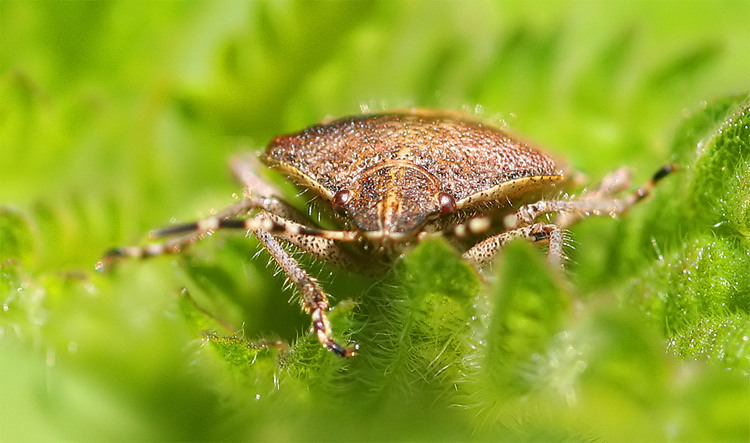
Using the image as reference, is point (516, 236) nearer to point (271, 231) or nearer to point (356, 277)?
point (356, 277)

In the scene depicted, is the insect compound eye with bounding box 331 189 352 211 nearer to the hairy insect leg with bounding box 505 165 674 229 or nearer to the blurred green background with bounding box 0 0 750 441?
the blurred green background with bounding box 0 0 750 441

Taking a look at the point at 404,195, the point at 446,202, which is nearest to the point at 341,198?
the point at 404,195

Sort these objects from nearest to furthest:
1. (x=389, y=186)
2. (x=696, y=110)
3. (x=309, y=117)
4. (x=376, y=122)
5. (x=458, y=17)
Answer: (x=696, y=110), (x=389, y=186), (x=376, y=122), (x=309, y=117), (x=458, y=17)

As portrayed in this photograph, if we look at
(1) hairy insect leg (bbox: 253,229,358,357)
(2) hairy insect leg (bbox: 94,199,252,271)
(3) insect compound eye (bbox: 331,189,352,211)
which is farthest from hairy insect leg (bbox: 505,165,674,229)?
(2) hairy insect leg (bbox: 94,199,252,271)

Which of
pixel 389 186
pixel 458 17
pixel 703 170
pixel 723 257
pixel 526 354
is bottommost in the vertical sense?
pixel 526 354

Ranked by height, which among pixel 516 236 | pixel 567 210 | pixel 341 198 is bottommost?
pixel 516 236

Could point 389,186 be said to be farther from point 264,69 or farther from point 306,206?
point 264,69

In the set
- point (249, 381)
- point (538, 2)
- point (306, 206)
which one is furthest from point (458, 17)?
point (249, 381)
